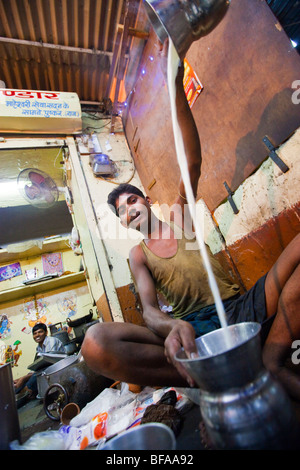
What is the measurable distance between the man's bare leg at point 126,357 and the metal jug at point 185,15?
1.51m

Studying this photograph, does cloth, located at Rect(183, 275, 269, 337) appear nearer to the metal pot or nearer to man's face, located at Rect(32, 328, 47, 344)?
the metal pot

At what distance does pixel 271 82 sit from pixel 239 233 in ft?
3.58

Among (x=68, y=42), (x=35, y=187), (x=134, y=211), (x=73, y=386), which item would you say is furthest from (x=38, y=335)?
(x=68, y=42)

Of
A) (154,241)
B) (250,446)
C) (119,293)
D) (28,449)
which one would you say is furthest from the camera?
(119,293)

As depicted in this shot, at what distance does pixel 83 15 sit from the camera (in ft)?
9.72

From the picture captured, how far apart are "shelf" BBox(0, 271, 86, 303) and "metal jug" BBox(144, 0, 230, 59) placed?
202 inches

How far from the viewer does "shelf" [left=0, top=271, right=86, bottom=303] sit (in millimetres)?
4980

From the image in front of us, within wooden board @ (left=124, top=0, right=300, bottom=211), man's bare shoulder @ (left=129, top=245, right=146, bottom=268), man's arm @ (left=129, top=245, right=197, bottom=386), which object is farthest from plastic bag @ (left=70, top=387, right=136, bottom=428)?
wooden board @ (left=124, top=0, right=300, bottom=211)

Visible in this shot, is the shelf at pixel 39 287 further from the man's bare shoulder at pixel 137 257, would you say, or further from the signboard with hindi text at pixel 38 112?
the man's bare shoulder at pixel 137 257

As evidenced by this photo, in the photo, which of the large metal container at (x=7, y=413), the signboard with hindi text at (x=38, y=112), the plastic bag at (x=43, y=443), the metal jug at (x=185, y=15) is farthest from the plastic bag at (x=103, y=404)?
the signboard with hindi text at (x=38, y=112)

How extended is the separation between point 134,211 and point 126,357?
1275mm

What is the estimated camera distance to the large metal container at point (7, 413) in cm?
100

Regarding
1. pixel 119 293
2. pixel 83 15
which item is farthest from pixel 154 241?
pixel 83 15
